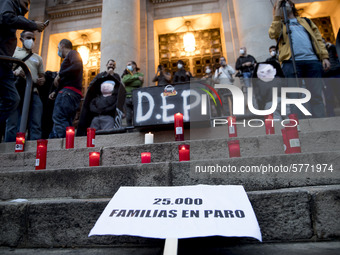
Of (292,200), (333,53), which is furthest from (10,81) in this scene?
(333,53)

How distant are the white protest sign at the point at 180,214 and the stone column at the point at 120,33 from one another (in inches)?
255

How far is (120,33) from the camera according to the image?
7.84 meters

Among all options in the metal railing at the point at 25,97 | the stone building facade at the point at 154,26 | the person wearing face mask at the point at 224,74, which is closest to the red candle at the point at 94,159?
the metal railing at the point at 25,97

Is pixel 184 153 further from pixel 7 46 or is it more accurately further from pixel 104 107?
pixel 7 46

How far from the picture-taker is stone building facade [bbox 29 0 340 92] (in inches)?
325

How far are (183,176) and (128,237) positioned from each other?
2.05 ft

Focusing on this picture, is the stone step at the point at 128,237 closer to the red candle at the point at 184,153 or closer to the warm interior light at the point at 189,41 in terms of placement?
the red candle at the point at 184,153

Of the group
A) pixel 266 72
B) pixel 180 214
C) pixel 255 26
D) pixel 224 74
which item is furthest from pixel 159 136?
pixel 255 26

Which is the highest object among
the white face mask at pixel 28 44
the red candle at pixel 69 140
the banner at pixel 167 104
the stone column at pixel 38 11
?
the stone column at pixel 38 11

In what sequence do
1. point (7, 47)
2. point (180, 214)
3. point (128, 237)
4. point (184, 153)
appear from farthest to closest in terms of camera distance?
point (7, 47) → point (184, 153) → point (128, 237) → point (180, 214)

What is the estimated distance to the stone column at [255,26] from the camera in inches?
286

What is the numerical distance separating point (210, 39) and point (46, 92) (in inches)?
293

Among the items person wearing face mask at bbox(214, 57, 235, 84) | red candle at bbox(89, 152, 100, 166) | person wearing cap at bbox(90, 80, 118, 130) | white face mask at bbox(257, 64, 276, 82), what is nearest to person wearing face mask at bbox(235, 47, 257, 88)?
person wearing face mask at bbox(214, 57, 235, 84)

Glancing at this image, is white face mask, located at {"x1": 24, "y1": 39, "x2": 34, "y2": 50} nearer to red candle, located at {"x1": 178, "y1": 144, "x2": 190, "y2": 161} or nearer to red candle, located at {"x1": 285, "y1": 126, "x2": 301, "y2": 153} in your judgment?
red candle, located at {"x1": 178, "y1": 144, "x2": 190, "y2": 161}
